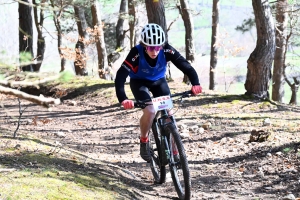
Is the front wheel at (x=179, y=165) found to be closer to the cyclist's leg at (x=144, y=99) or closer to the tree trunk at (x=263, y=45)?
the cyclist's leg at (x=144, y=99)

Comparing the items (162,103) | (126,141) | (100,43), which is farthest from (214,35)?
(162,103)

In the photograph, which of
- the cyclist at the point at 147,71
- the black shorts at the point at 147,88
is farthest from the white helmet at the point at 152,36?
the black shorts at the point at 147,88

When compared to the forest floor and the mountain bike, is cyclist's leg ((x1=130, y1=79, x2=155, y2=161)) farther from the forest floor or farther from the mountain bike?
the forest floor

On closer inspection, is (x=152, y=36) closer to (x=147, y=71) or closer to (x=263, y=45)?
(x=147, y=71)

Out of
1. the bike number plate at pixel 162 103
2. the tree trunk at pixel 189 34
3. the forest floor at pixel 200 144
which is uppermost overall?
the tree trunk at pixel 189 34

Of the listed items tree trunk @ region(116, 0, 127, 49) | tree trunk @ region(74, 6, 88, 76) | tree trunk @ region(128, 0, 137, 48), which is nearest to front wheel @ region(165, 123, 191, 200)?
tree trunk @ region(74, 6, 88, 76)

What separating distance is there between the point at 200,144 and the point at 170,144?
2932 millimetres

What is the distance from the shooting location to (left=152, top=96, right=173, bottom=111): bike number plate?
4977 millimetres

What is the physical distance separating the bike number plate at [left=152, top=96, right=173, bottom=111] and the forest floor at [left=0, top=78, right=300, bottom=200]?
3.55 ft

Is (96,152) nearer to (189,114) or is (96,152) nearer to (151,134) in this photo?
(151,134)

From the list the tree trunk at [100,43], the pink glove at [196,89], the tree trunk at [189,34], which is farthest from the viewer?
the tree trunk at [100,43]

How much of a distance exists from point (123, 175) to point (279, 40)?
16.9 m

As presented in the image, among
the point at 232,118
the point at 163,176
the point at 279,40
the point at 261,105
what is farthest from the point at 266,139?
the point at 279,40

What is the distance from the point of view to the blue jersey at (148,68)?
17.5ft
